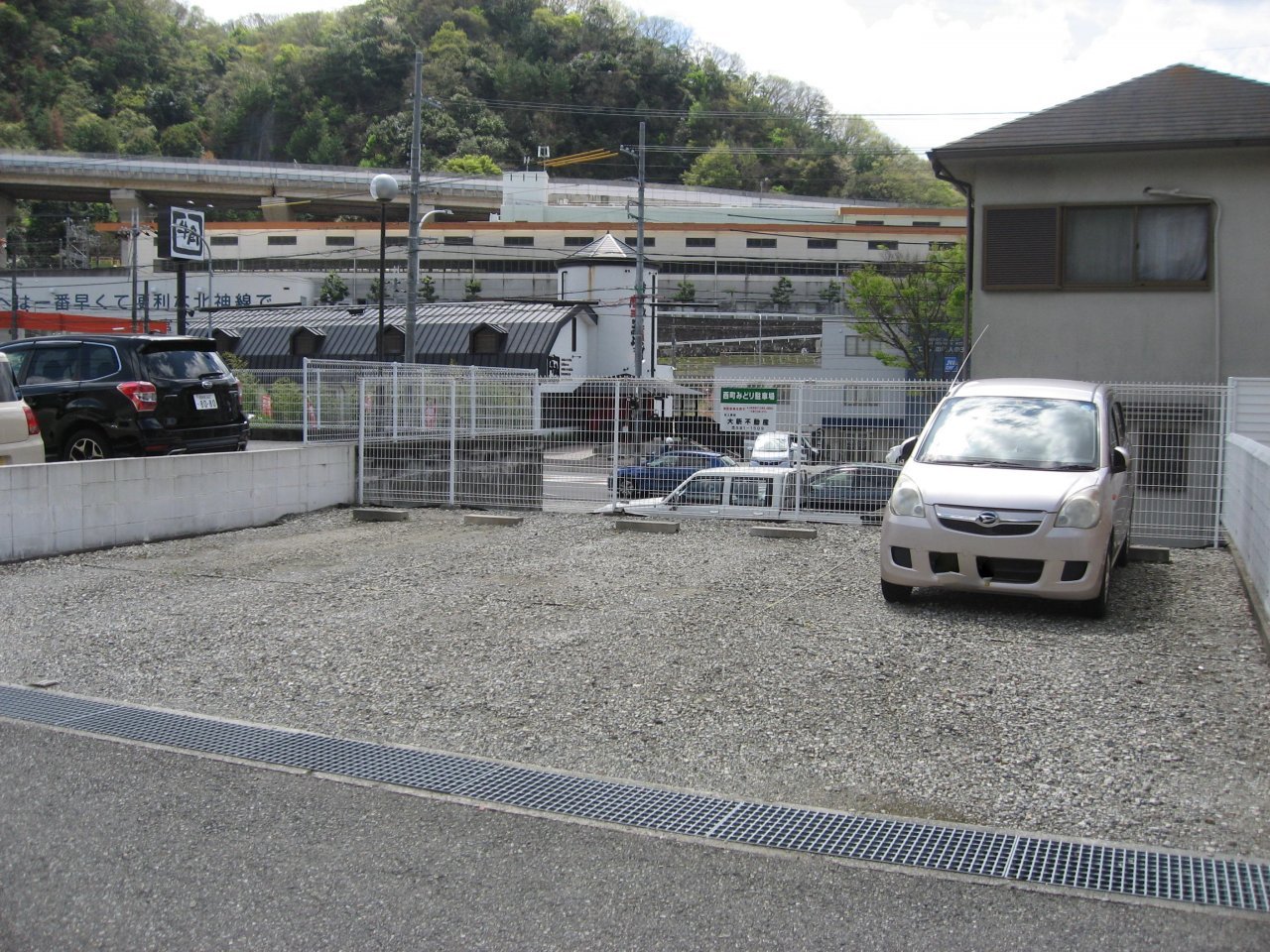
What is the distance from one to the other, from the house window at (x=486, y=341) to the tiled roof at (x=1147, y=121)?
124 ft

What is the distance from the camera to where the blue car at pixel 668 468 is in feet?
40.5

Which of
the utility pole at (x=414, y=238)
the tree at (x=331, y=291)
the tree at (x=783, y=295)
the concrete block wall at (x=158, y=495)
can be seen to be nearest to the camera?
the concrete block wall at (x=158, y=495)

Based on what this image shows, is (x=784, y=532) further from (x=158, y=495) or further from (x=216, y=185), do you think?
(x=216, y=185)

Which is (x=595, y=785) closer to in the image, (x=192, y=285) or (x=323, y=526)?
(x=323, y=526)

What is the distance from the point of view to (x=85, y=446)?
12.0 m

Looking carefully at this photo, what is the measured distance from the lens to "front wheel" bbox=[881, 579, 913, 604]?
26.0 feet

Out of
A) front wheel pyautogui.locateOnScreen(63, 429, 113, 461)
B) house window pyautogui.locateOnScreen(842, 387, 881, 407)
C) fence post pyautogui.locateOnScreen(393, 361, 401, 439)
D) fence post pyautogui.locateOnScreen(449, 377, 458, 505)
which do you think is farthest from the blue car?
front wheel pyautogui.locateOnScreen(63, 429, 113, 461)

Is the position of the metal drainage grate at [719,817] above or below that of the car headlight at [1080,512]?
below

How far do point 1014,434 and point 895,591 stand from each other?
165cm

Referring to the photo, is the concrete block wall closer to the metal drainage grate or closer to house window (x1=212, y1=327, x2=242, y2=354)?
the metal drainage grate

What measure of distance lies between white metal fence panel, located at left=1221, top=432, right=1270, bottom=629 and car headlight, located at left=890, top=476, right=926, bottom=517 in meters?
2.15

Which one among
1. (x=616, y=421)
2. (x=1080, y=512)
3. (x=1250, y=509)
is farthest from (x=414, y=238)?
(x=1080, y=512)

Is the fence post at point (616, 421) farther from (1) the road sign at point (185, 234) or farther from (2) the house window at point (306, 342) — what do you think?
(2) the house window at point (306, 342)

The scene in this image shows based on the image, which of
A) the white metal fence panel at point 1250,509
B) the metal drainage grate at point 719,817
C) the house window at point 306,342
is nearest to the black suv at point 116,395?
the metal drainage grate at point 719,817
